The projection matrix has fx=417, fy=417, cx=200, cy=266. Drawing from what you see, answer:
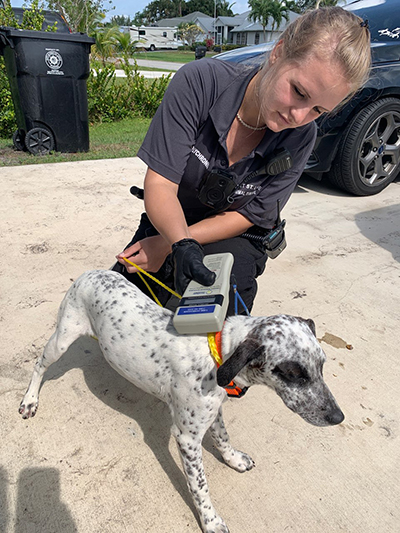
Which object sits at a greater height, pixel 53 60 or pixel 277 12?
pixel 277 12

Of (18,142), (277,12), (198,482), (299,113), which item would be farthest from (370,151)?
(277,12)

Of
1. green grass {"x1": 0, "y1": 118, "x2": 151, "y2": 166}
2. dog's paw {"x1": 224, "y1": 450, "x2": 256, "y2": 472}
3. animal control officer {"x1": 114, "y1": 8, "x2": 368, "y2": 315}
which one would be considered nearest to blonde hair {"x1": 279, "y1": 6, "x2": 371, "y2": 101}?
animal control officer {"x1": 114, "y1": 8, "x2": 368, "y2": 315}

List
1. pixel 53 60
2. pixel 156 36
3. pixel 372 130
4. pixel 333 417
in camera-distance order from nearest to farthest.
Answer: pixel 333 417 → pixel 372 130 → pixel 53 60 → pixel 156 36

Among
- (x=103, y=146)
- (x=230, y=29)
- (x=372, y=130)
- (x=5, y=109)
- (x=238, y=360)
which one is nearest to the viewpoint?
(x=238, y=360)

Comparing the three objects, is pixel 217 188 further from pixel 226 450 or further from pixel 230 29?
pixel 230 29

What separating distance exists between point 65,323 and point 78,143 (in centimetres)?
524

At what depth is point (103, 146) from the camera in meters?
7.34

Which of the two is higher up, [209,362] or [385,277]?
[209,362]

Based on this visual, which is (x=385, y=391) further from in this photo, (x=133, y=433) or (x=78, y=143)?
(x=78, y=143)

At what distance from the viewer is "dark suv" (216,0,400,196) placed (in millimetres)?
4707

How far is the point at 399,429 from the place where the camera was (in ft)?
7.52

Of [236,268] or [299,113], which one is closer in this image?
[299,113]

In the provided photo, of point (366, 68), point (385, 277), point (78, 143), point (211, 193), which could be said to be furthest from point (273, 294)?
point (78, 143)

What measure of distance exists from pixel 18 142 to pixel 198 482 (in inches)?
251
